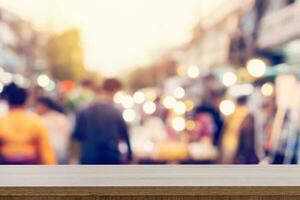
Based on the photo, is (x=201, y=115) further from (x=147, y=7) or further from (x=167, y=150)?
(x=147, y=7)

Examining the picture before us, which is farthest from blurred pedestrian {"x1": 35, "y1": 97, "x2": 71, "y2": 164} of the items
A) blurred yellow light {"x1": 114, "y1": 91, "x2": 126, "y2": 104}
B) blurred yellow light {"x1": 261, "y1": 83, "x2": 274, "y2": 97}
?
blurred yellow light {"x1": 261, "y1": 83, "x2": 274, "y2": 97}

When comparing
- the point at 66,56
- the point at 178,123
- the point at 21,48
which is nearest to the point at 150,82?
the point at 178,123

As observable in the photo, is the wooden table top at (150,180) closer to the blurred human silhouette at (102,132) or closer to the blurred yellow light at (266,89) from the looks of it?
the blurred human silhouette at (102,132)

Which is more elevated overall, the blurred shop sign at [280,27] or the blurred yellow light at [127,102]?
the blurred shop sign at [280,27]

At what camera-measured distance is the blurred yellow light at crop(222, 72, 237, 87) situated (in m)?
1.48

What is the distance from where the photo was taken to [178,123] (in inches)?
57.7

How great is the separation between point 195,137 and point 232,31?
0.32 meters

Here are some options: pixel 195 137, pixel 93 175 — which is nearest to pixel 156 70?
pixel 195 137

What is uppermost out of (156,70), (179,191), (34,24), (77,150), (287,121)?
(34,24)

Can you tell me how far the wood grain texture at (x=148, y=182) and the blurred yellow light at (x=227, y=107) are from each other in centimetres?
16

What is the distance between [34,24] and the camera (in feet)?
4.61

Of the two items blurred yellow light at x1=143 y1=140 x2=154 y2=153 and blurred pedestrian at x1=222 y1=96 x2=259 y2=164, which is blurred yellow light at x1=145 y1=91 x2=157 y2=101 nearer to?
blurred yellow light at x1=143 y1=140 x2=154 y2=153

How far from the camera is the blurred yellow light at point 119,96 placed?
57.0 inches

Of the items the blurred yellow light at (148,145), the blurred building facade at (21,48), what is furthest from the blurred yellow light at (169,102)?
the blurred building facade at (21,48)
